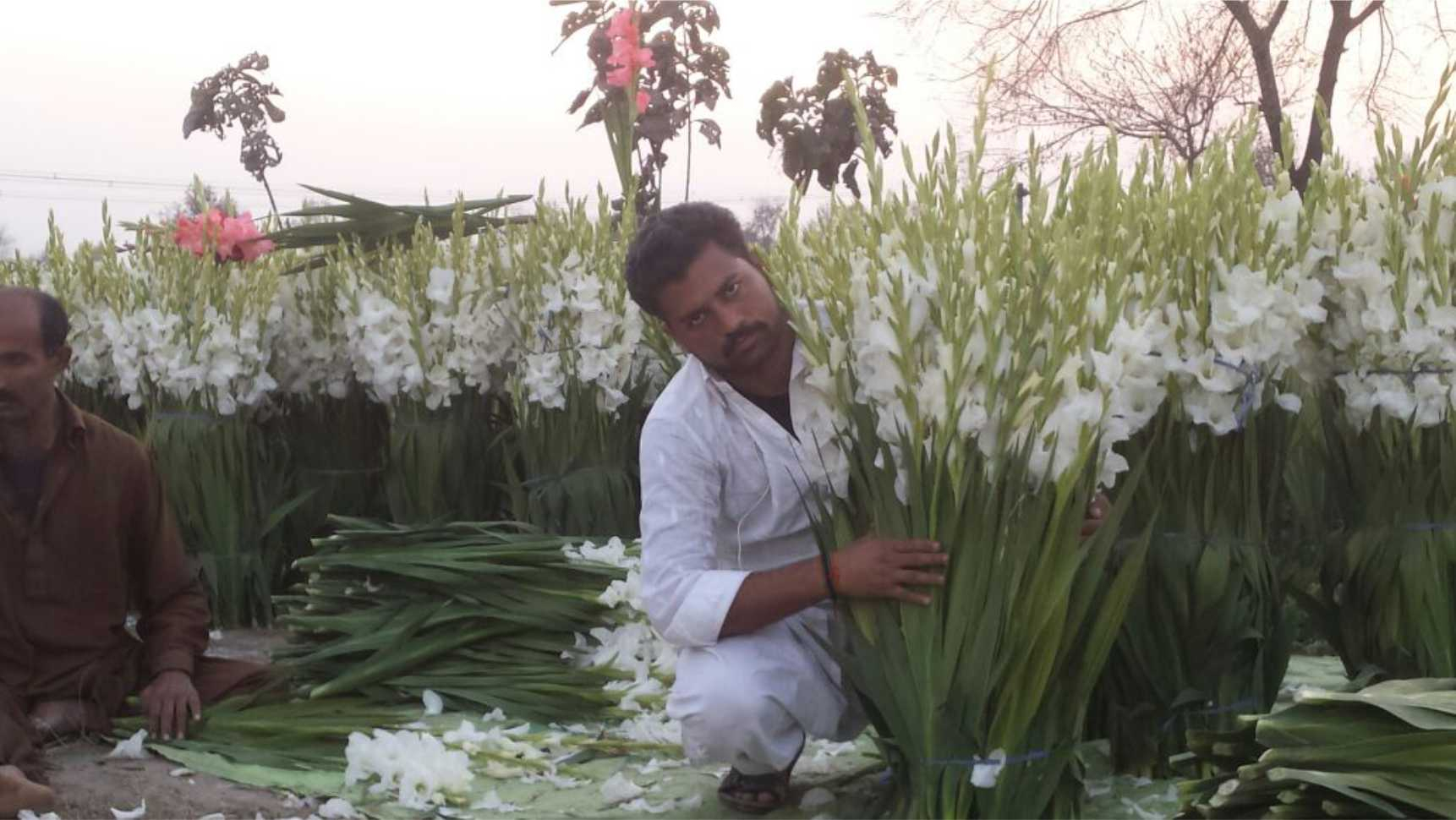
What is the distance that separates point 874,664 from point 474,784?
3.70ft

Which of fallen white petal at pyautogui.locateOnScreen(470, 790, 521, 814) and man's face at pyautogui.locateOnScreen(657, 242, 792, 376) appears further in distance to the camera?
fallen white petal at pyautogui.locateOnScreen(470, 790, 521, 814)

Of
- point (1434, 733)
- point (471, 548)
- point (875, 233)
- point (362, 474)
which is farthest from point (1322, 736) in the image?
point (362, 474)

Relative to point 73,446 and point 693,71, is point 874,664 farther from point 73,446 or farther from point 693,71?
point 693,71

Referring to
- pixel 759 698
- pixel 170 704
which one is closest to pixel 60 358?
pixel 170 704

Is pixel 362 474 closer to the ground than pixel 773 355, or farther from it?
closer to the ground

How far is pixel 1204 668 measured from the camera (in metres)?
3.04

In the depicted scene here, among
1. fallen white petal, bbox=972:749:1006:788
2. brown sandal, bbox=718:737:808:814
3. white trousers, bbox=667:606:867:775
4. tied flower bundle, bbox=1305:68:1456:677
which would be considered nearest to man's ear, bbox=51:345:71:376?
white trousers, bbox=667:606:867:775

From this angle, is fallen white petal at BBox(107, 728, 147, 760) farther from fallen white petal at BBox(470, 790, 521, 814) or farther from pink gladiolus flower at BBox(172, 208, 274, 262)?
pink gladiolus flower at BBox(172, 208, 274, 262)

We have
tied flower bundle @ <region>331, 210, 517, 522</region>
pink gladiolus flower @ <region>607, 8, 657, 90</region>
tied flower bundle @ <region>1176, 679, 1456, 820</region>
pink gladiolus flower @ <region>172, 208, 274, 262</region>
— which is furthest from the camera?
pink gladiolus flower @ <region>172, 208, 274, 262</region>

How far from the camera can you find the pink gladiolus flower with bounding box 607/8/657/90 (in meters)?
5.67

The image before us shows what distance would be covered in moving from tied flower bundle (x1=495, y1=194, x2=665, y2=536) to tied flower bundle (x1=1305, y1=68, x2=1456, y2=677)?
2291 millimetres

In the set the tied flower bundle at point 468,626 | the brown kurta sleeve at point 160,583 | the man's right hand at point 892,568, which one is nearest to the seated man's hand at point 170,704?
the brown kurta sleeve at point 160,583

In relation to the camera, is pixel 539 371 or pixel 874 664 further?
pixel 539 371

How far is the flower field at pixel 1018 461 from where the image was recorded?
8.18ft
